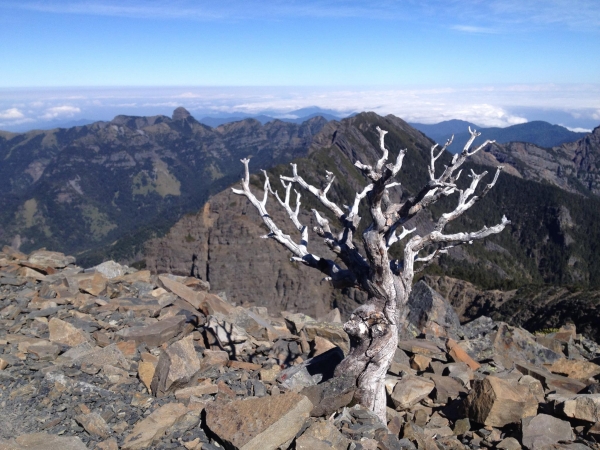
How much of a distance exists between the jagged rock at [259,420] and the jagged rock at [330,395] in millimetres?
426

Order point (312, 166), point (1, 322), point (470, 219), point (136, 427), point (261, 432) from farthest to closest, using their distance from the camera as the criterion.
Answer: point (470, 219) → point (312, 166) → point (1, 322) → point (136, 427) → point (261, 432)

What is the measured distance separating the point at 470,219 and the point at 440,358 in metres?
175

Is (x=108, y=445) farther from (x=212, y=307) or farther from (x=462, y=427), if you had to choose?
(x=212, y=307)

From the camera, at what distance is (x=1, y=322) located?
13102 millimetres

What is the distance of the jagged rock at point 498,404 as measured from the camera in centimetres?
934

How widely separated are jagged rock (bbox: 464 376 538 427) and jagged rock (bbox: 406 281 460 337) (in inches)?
344

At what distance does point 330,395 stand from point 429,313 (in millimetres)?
13284

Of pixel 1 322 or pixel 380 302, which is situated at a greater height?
pixel 380 302

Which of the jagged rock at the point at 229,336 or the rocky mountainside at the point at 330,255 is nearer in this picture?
the jagged rock at the point at 229,336

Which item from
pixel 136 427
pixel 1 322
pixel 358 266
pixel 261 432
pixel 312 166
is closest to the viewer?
pixel 261 432

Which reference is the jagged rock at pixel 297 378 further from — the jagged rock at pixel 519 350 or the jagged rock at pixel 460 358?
the jagged rock at pixel 519 350

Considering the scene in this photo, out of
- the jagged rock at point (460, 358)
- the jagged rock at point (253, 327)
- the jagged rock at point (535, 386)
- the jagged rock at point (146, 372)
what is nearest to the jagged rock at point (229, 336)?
the jagged rock at point (253, 327)

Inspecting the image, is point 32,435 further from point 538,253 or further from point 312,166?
point 538,253

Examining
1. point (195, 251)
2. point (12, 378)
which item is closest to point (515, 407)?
point (12, 378)
